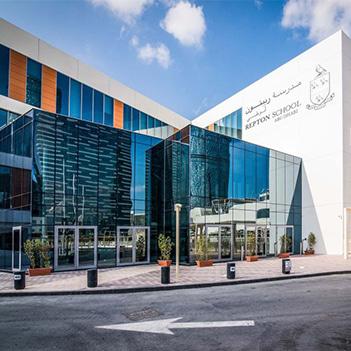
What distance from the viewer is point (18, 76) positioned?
2502 cm

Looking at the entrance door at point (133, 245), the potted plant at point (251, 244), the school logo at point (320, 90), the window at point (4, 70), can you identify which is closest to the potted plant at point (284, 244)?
the potted plant at point (251, 244)

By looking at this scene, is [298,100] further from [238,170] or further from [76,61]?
[76,61]

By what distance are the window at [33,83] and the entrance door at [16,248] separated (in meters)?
9.82

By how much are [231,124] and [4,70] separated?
26427 millimetres

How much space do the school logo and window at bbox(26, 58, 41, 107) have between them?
22.6m

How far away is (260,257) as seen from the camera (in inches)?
1090

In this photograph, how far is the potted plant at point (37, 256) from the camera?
58.6 ft

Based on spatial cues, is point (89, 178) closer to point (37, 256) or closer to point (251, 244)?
point (37, 256)

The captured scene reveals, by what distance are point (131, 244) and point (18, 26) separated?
16.6 meters

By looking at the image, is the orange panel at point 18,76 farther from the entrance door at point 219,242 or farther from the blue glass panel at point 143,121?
the entrance door at point 219,242

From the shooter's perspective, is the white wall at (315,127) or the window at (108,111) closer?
the white wall at (315,127)

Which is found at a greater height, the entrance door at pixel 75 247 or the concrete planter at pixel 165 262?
the entrance door at pixel 75 247

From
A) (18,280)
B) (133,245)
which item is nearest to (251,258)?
(133,245)

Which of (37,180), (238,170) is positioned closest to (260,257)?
(238,170)
